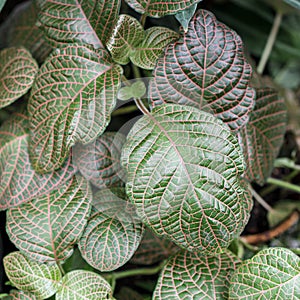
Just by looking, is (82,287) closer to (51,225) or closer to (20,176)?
(51,225)

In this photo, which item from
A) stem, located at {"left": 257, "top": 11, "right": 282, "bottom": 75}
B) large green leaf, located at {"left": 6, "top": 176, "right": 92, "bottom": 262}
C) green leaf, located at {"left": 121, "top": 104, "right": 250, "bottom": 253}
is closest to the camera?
green leaf, located at {"left": 121, "top": 104, "right": 250, "bottom": 253}

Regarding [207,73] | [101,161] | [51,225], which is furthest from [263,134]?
[51,225]

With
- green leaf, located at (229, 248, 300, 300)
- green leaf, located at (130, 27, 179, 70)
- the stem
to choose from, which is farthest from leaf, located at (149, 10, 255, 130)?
the stem

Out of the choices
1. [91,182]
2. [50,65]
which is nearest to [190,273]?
[91,182]

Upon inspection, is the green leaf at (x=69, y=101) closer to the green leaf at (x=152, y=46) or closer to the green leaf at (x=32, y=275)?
the green leaf at (x=152, y=46)

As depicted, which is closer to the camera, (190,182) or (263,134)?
(190,182)

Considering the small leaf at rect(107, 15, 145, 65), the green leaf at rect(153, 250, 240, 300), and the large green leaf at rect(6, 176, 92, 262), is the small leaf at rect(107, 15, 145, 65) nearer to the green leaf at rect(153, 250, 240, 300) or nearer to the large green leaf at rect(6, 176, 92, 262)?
the large green leaf at rect(6, 176, 92, 262)

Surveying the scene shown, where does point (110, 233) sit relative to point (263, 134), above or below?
below

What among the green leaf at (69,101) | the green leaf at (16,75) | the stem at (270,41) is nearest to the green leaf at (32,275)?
the green leaf at (69,101)
